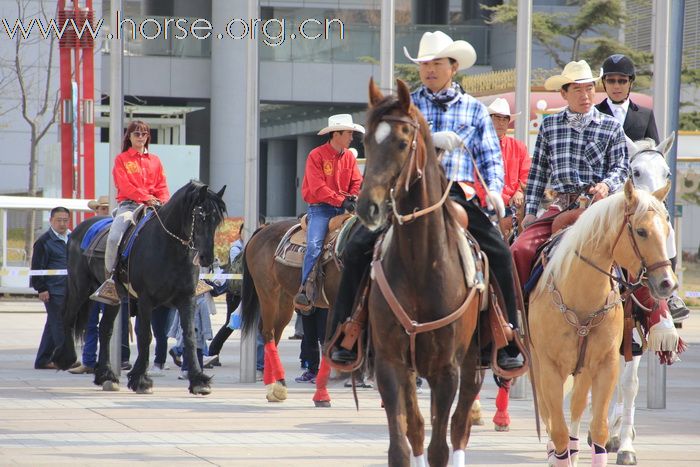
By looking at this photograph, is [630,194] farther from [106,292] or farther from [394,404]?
[106,292]

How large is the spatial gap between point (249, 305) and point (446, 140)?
25.4ft

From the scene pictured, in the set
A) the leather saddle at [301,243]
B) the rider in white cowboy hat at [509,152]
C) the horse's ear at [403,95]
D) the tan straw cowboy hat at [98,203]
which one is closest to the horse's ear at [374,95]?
the horse's ear at [403,95]

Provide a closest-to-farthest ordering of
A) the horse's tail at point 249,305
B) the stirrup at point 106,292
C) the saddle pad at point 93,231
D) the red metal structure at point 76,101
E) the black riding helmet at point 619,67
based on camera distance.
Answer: the black riding helmet at point 619,67
the horse's tail at point 249,305
the stirrup at point 106,292
the saddle pad at point 93,231
the red metal structure at point 76,101

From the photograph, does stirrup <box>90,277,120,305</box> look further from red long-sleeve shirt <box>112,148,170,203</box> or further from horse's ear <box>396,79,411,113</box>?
horse's ear <box>396,79,411,113</box>

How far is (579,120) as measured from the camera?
10.1 m

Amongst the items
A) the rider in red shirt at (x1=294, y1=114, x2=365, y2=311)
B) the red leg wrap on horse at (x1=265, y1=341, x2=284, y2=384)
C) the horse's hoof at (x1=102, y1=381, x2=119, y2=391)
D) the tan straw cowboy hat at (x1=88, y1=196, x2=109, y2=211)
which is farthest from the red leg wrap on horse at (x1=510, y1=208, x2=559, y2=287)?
the tan straw cowboy hat at (x1=88, y1=196, x2=109, y2=211)

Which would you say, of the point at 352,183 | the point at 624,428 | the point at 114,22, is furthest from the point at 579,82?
the point at 114,22

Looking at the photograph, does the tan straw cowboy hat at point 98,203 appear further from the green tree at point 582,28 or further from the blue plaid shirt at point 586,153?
the green tree at point 582,28

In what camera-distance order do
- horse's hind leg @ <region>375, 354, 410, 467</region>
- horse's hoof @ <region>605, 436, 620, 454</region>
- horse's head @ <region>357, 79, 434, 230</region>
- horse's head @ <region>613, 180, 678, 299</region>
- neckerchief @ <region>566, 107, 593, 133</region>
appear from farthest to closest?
horse's hoof @ <region>605, 436, 620, 454</region>
neckerchief @ <region>566, 107, 593, 133</region>
horse's head @ <region>613, 180, 678, 299</region>
horse's hind leg @ <region>375, 354, 410, 467</region>
horse's head @ <region>357, 79, 434, 230</region>

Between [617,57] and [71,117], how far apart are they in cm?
1990

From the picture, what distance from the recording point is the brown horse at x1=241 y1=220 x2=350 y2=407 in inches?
549

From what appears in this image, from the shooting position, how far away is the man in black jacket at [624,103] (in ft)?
36.0

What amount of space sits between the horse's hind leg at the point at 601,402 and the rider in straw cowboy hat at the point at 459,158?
1161mm

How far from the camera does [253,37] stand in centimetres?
1603
